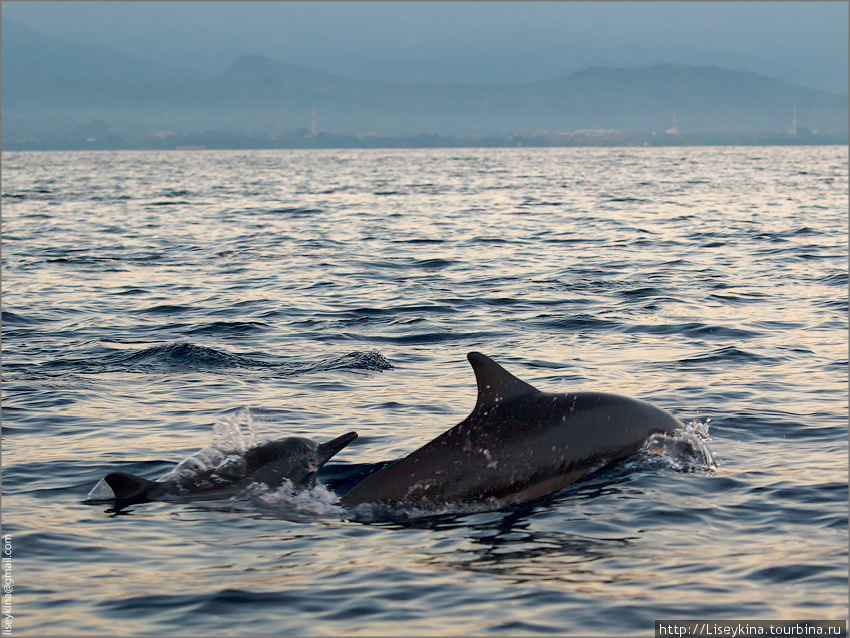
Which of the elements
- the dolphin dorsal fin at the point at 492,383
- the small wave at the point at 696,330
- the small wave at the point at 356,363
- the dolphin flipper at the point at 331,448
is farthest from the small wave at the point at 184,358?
the dolphin dorsal fin at the point at 492,383

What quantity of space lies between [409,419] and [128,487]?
3688 mm

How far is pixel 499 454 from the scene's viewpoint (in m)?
8.84

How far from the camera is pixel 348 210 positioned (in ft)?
152

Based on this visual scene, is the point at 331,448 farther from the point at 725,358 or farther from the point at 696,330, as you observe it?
the point at 696,330

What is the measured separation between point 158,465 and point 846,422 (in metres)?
7.42

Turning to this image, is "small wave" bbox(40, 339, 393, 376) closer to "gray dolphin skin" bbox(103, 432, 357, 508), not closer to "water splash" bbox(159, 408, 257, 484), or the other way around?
"water splash" bbox(159, 408, 257, 484)

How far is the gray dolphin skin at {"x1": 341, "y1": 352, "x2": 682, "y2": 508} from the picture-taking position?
877 cm

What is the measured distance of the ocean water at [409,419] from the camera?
275 inches

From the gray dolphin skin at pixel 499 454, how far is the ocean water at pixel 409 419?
18 centimetres

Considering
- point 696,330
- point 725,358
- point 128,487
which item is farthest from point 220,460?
point 696,330

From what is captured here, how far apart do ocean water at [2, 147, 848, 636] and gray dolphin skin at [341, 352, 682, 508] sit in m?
0.18

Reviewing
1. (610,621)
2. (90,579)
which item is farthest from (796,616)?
(90,579)

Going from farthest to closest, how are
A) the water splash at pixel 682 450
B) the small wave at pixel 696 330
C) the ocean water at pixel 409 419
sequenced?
the small wave at pixel 696 330 → the water splash at pixel 682 450 → the ocean water at pixel 409 419

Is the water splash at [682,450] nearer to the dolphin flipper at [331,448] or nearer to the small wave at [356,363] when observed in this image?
the dolphin flipper at [331,448]
